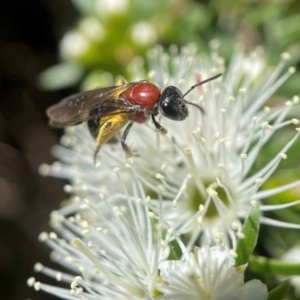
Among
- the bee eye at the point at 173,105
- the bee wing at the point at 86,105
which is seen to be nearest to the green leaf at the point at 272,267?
the bee eye at the point at 173,105

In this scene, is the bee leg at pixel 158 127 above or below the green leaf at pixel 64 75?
below

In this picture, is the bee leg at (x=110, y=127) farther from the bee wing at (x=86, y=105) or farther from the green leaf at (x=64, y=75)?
the green leaf at (x=64, y=75)

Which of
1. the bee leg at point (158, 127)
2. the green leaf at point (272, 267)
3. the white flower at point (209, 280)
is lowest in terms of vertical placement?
the white flower at point (209, 280)

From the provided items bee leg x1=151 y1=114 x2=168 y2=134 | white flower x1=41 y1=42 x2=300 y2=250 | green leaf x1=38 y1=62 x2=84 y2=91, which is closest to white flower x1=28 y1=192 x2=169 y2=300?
white flower x1=41 y1=42 x2=300 y2=250

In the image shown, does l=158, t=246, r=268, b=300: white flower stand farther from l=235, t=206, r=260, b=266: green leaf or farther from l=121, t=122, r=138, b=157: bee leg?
l=121, t=122, r=138, b=157: bee leg

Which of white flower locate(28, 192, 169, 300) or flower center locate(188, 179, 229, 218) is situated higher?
flower center locate(188, 179, 229, 218)

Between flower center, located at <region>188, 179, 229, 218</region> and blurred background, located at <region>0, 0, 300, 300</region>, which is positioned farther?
blurred background, located at <region>0, 0, 300, 300</region>

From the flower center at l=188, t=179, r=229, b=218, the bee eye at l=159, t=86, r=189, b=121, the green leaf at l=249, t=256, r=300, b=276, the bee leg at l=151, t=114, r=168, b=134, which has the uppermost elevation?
the bee eye at l=159, t=86, r=189, b=121

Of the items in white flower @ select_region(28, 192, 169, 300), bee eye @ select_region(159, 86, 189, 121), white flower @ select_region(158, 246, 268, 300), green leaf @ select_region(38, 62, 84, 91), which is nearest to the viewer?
white flower @ select_region(158, 246, 268, 300)
